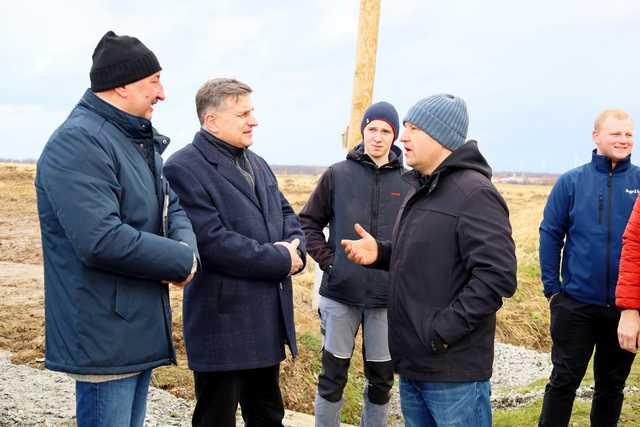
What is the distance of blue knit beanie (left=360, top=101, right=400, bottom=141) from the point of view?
4.46 metres

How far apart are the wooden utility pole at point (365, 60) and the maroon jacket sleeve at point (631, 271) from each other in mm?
4624

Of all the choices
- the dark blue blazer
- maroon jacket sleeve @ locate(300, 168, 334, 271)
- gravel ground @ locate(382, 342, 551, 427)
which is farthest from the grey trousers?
gravel ground @ locate(382, 342, 551, 427)

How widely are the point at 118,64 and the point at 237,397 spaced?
5.87 feet

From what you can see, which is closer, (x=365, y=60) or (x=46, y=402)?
(x=46, y=402)

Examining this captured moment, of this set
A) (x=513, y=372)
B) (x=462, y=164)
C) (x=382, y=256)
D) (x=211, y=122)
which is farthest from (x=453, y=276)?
(x=513, y=372)

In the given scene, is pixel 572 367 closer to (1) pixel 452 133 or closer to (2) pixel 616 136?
(2) pixel 616 136

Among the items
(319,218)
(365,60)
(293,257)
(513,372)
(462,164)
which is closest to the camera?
(462,164)

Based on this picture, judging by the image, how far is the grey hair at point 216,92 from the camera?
347cm

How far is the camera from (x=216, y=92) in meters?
3.48

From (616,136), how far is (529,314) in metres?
6.44

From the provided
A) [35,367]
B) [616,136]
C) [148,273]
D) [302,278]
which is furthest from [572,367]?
[302,278]

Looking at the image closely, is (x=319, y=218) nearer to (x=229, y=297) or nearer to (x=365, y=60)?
(x=229, y=297)

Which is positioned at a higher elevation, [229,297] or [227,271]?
[227,271]

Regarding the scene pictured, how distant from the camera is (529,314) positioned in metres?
10.2
